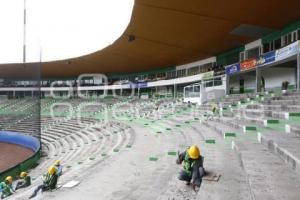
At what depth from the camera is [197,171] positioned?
5.12 m

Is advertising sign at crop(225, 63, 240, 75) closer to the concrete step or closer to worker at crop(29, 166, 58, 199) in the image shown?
the concrete step

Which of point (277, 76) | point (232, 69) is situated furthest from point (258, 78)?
point (232, 69)

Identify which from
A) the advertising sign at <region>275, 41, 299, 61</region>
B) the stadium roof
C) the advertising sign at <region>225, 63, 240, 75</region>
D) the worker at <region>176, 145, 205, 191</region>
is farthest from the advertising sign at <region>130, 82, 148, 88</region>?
the worker at <region>176, 145, 205, 191</region>

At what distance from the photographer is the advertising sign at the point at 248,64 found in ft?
64.3

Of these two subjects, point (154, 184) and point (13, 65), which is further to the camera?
point (13, 65)

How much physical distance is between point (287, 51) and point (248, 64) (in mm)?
4884

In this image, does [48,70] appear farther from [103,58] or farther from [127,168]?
[127,168]

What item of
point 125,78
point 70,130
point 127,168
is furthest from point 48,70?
point 127,168

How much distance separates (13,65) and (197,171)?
4535cm

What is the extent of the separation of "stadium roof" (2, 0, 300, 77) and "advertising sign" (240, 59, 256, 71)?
6.01 ft

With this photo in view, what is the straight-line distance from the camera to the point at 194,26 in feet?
62.8

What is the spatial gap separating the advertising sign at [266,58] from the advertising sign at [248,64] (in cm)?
67

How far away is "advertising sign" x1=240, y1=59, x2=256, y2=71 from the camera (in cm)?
1961

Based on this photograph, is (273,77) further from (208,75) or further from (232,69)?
(208,75)
